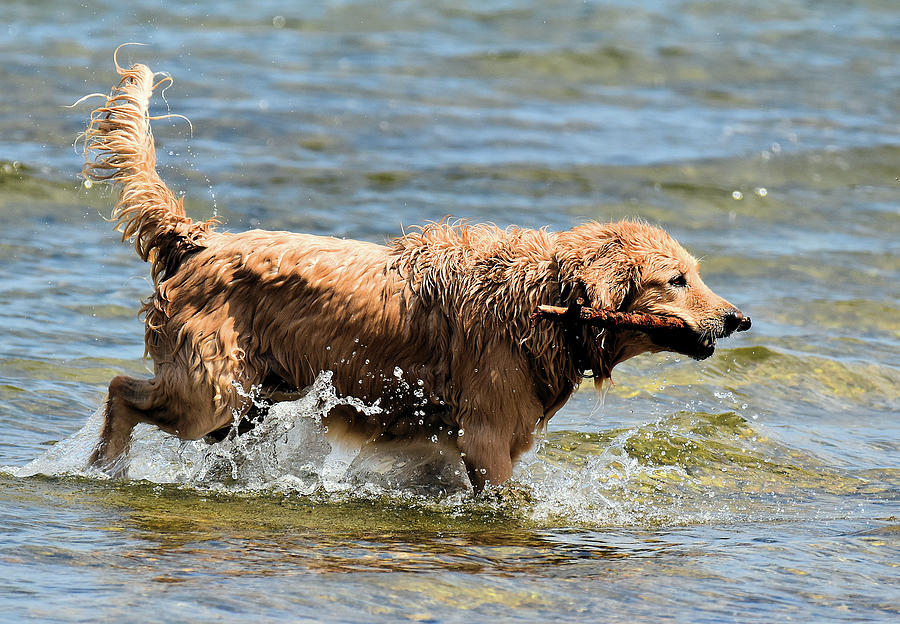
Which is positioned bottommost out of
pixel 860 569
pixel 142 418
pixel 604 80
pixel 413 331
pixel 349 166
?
pixel 860 569

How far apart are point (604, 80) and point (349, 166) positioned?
20.2 feet

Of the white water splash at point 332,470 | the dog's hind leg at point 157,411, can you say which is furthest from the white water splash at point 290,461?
the dog's hind leg at point 157,411

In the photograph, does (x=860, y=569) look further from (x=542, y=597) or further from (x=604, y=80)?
(x=604, y=80)

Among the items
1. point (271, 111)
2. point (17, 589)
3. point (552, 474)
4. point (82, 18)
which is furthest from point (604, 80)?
point (17, 589)

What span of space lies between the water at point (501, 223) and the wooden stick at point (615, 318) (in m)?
1.07

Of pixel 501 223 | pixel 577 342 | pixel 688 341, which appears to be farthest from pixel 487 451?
pixel 501 223

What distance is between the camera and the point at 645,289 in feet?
20.8

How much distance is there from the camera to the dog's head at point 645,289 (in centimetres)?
627

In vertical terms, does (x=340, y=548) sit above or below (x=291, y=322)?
below

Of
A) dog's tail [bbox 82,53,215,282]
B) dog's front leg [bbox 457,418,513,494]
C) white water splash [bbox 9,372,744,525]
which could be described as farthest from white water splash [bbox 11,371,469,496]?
dog's tail [bbox 82,53,215,282]

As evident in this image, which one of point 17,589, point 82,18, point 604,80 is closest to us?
point 17,589

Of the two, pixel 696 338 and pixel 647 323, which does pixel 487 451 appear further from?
pixel 696 338

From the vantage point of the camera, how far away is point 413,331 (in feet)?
21.7

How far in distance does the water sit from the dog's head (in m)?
0.98
